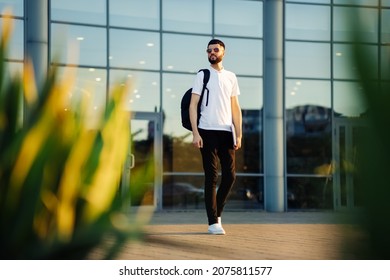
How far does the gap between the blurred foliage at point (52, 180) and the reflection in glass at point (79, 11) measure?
1426 centimetres

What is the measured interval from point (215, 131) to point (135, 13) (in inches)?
364

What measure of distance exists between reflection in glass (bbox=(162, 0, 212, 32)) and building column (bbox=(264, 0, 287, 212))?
146 centimetres

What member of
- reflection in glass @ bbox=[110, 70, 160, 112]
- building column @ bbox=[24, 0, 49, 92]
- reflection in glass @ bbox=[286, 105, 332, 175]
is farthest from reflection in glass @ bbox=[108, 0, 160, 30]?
reflection in glass @ bbox=[286, 105, 332, 175]

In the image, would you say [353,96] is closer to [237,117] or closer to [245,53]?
[237,117]

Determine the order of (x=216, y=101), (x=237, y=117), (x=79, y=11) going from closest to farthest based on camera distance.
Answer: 1. (x=216, y=101)
2. (x=237, y=117)
3. (x=79, y=11)

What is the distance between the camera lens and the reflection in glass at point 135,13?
1587cm

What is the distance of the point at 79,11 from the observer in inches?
609

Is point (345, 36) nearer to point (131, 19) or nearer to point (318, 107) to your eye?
point (131, 19)

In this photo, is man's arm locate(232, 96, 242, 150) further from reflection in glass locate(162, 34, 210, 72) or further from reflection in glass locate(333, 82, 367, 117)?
reflection in glass locate(162, 34, 210, 72)

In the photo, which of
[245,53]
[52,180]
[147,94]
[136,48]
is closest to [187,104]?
[52,180]

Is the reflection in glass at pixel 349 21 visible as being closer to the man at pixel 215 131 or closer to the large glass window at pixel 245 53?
the man at pixel 215 131

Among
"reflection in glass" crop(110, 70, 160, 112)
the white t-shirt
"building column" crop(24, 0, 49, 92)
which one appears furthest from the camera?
"reflection in glass" crop(110, 70, 160, 112)

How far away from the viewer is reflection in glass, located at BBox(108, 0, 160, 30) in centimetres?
1587

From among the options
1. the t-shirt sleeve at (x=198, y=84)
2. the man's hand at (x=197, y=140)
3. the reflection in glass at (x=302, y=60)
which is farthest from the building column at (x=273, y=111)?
the man's hand at (x=197, y=140)
